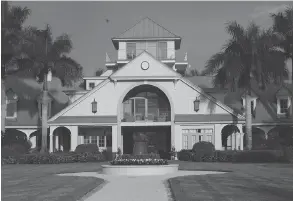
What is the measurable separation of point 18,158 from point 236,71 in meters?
16.8

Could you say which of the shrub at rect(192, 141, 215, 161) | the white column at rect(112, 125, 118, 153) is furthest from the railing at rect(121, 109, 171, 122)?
the shrub at rect(192, 141, 215, 161)

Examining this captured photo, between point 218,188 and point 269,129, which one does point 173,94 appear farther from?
point 218,188

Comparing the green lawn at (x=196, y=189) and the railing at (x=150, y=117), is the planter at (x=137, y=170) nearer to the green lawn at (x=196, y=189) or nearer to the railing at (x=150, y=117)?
the green lawn at (x=196, y=189)

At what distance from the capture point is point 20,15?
116 feet

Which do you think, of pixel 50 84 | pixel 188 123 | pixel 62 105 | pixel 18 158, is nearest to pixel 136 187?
pixel 18 158

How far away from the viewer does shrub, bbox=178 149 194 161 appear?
37.5 meters

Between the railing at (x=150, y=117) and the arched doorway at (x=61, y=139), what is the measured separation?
20.7 ft

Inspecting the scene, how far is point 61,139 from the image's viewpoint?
45188mm

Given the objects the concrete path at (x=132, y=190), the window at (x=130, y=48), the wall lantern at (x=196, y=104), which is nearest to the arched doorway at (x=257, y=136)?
the wall lantern at (x=196, y=104)

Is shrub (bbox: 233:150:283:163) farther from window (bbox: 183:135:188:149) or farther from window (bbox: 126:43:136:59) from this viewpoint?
window (bbox: 126:43:136:59)

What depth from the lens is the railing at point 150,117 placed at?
41969 millimetres

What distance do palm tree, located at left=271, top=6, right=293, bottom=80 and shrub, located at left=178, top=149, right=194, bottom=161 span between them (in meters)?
10.4

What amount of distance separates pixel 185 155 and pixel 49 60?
12699 millimetres

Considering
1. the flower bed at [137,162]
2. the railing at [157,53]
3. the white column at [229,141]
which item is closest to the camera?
the flower bed at [137,162]
